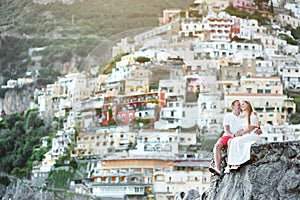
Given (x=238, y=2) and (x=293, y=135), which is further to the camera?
(x=238, y=2)

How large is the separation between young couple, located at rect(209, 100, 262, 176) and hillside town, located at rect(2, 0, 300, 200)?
33.4 meters

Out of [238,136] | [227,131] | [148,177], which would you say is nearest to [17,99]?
[148,177]

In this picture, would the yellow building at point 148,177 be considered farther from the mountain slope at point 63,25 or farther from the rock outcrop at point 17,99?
the mountain slope at point 63,25

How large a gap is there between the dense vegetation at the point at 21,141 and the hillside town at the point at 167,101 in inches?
35.8

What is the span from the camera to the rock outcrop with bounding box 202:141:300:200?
6.68m

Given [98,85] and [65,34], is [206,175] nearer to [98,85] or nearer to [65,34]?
[98,85]

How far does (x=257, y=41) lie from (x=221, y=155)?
59.7 metres

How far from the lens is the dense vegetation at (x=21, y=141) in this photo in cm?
5453

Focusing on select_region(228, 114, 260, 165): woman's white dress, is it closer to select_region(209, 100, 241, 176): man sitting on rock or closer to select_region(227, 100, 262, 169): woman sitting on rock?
select_region(227, 100, 262, 169): woman sitting on rock

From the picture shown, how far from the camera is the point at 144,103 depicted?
5475cm

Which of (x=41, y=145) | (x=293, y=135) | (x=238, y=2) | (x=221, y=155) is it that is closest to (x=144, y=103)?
(x=41, y=145)

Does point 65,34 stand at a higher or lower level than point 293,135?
higher

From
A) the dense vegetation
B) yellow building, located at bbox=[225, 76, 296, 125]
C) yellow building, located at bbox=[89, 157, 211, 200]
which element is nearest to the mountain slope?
the dense vegetation

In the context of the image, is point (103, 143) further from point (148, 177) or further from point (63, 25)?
point (63, 25)
